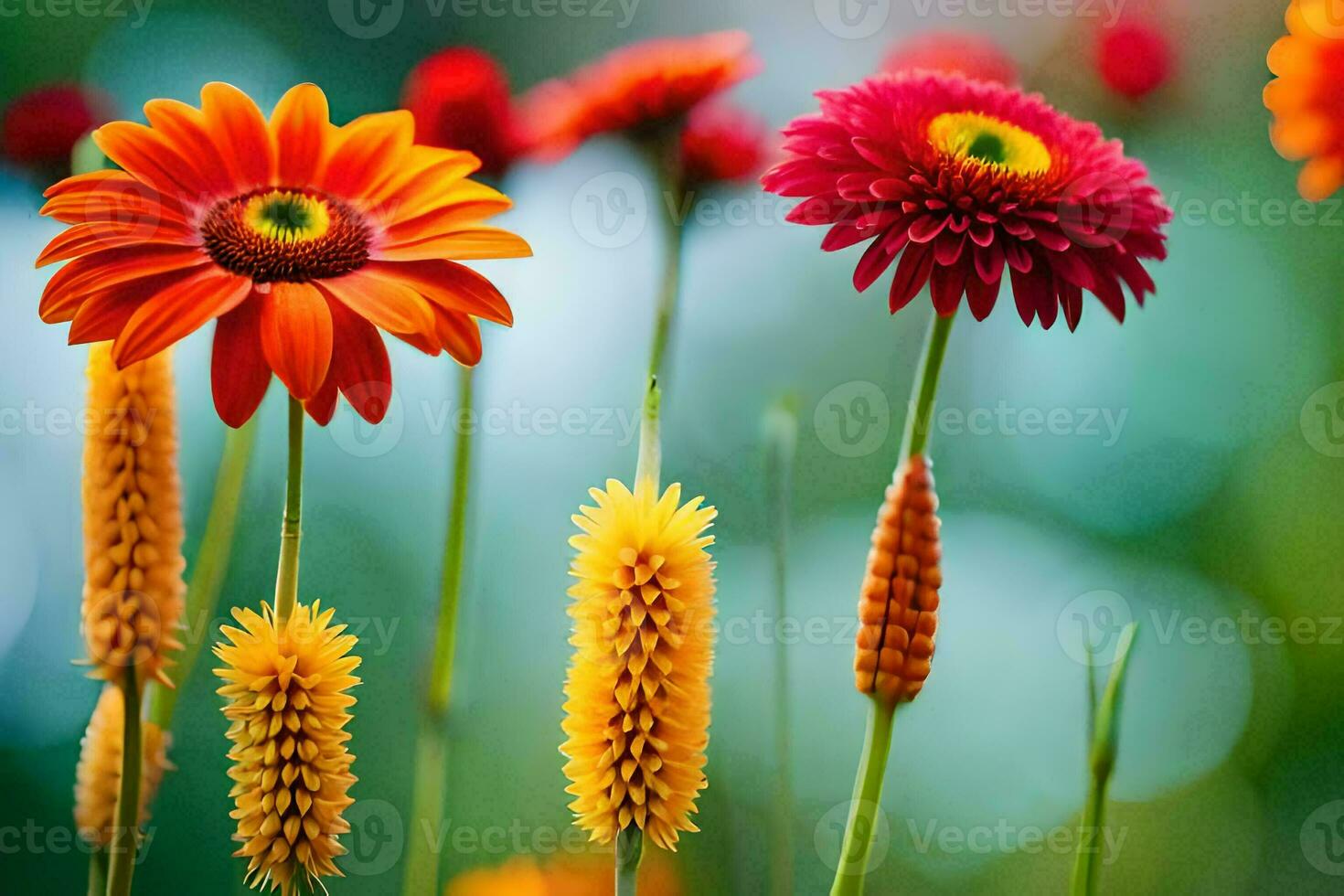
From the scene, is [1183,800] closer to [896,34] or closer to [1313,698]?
[1313,698]

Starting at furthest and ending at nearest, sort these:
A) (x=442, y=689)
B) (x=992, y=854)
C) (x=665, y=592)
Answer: (x=992, y=854)
(x=442, y=689)
(x=665, y=592)

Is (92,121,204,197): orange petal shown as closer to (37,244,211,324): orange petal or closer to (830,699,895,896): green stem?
(37,244,211,324): orange petal

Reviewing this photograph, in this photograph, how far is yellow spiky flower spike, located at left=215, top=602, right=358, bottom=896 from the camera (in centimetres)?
35

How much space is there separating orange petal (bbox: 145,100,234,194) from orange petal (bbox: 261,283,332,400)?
0.20ft

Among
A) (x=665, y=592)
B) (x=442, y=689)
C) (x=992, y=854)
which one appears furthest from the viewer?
(x=992, y=854)

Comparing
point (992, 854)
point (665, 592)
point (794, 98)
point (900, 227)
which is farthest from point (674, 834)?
point (794, 98)

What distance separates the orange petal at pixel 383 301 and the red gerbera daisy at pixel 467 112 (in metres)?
0.13

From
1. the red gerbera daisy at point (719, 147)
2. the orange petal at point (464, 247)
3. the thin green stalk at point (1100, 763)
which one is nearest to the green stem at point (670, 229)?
the red gerbera daisy at point (719, 147)

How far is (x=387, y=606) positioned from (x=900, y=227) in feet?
1.17

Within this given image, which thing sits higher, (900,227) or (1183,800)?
(900,227)

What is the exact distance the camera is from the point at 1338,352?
2.18ft

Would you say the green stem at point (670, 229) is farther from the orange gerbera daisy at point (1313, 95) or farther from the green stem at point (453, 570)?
the orange gerbera daisy at point (1313, 95)

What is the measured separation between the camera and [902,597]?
368 mm

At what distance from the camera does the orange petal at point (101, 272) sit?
0.36 meters
